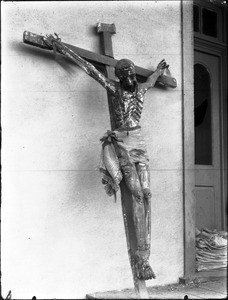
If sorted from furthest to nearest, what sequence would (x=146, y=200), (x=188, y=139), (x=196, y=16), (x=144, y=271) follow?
1. (x=196, y=16)
2. (x=188, y=139)
3. (x=146, y=200)
4. (x=144, y=271)

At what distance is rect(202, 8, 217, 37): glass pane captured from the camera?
14.4 ft

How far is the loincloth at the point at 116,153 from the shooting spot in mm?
3084

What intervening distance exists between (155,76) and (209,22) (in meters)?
1.17

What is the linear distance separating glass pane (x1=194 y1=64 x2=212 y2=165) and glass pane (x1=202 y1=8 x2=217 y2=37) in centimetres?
28

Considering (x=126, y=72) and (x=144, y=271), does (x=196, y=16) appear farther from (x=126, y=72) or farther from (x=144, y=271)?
(x=144, y=271)

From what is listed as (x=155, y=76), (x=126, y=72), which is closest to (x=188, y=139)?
(x=155, y=76)

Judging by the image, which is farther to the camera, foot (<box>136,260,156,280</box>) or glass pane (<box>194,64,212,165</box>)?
glass pane (<box>194,64,212,165</box>)

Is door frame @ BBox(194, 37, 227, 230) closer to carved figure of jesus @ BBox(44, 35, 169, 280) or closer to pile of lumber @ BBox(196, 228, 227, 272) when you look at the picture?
pile of lumber @ BBox(196, 228, 227, 272)

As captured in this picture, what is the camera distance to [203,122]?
14.6ft

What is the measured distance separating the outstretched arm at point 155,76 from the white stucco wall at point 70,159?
17 cm

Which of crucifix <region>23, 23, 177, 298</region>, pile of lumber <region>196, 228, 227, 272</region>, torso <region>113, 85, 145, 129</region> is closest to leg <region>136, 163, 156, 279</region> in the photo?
crucifix <region>23, 23, 177, 298</region>

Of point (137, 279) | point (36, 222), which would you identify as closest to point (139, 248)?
point (137, 279)

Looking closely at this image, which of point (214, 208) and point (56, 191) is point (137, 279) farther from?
point (214, 208)

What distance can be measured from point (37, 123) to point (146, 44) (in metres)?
0.99
